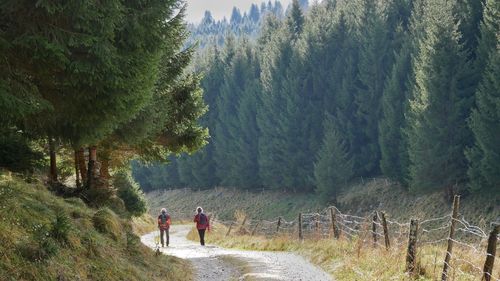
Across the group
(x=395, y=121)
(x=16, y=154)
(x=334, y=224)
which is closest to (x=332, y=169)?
(x=395, y=121)

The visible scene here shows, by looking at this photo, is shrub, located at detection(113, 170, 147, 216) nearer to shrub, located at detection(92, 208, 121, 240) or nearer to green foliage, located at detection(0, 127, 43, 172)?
green foliage, located at detection(0, 127, 43, 172)

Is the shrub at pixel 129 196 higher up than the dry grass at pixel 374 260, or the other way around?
the shrub at pixel 129 196

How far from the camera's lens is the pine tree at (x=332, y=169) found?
48.6m

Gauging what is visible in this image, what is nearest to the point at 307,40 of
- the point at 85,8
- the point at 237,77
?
the point at 237,77

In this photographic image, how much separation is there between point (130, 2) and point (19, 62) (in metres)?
2.12

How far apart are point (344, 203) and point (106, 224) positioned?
123 ft

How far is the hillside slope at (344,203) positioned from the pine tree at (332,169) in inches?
37.2

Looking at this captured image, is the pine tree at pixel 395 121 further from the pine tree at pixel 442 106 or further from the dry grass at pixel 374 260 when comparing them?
the dry grass at pixel 374 260

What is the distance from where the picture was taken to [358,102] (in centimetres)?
5156

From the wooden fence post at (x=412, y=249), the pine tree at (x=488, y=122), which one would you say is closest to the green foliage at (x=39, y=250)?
the wooden fence post at (x=412, y=249)

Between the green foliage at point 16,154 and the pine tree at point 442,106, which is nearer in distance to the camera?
the green foliage at point 16,154

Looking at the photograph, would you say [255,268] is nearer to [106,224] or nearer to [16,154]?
[106,224]

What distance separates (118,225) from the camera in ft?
38.5

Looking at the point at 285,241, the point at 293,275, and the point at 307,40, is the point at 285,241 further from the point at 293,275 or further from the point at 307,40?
the point at 307,40
